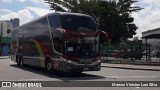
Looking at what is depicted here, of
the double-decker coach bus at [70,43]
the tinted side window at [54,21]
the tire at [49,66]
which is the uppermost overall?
the tinted side window at [54,21]

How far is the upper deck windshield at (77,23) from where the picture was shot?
22.0m

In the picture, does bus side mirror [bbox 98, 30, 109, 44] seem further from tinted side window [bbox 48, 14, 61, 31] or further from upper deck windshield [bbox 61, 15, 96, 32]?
tinted side window [bbox 48, 14, 61, 31]

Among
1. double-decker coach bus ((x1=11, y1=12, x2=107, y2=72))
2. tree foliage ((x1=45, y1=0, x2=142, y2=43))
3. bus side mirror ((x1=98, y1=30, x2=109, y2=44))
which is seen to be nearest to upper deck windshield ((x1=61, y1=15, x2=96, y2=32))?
double-decker coach bus ((x1=11, y1=12, x2=107, y2=72))

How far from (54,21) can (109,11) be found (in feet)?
133

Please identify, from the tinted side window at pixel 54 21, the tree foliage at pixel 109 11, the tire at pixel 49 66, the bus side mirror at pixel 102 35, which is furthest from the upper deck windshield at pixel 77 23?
the tree foliage at pixel 109 11

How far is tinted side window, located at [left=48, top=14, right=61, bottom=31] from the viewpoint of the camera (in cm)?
2243

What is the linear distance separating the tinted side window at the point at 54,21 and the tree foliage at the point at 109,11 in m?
37.3

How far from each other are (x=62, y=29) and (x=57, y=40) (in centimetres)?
104

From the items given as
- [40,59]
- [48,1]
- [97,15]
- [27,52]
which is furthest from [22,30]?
[48,1]

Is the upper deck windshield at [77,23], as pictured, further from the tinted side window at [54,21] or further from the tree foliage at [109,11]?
the tree foliage at [109,11]

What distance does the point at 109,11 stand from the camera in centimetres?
6284

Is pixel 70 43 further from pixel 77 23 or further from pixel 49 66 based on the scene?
pixel 49 66

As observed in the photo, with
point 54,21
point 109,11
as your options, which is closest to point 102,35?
point 54,21

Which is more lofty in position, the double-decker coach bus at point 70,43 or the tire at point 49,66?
the double-decker coach bus at point 70,43
